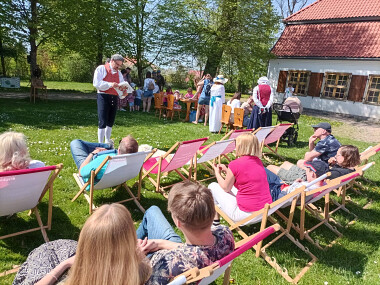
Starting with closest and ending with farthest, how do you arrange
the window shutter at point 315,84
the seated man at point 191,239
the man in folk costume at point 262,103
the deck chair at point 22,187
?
the seated man at point 191,239
the deck chair at point 22,187
the man in folk costume at point 262,103
the window shutter at point 315,84

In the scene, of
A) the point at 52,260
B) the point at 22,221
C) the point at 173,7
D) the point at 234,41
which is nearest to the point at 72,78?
the point at 173,7

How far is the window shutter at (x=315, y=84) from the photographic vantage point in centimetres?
1811

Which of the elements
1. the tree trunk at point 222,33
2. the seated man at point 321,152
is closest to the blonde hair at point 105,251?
the seated man at point 321,152

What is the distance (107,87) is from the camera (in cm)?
558

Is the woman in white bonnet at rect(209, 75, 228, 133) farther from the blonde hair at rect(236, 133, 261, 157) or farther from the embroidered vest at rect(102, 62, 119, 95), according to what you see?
the blonde hair at rect(236, 133, 261, 157)

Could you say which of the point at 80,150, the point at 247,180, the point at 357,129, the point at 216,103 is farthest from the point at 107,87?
the point at 357,129

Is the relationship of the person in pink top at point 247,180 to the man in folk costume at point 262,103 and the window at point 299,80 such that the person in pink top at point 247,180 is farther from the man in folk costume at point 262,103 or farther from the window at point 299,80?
the window at point 299,80

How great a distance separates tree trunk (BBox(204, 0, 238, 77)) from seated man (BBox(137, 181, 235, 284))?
1693 centimetres

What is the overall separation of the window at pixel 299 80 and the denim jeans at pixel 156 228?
18532 millimetres

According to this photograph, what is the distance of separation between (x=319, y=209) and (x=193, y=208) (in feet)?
10.8

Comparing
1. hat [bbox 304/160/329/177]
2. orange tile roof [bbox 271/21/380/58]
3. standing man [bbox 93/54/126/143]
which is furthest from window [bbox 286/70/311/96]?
standing man [bbox 93/54/126/143]

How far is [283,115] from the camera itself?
866 cm

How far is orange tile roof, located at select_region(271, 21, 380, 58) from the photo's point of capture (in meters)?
16.5

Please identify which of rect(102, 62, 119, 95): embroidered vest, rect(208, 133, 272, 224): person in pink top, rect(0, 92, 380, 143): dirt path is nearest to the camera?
rect(208, 133, 272, 224): person in pink top
